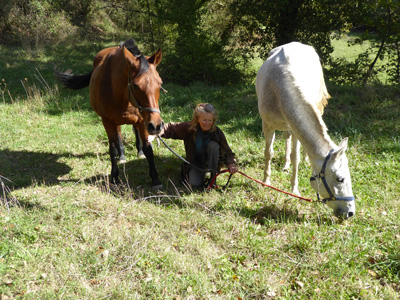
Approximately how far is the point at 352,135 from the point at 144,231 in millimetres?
4459

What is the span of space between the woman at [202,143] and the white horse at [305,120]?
71cm

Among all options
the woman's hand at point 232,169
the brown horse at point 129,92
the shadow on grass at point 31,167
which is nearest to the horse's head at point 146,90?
the brown horse at point 129,92

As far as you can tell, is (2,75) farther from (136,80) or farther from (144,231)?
(144,231)

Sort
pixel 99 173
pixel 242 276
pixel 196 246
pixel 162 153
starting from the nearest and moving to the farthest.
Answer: pixel 242 276 → pixel 196 246 → pixel 99 173 → pixel 162 153

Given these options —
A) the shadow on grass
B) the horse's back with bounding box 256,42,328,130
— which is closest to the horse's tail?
the shadow on grass

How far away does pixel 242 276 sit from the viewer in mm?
2613

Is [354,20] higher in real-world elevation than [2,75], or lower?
higher

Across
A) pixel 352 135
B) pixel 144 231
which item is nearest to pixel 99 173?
pixel 144 231

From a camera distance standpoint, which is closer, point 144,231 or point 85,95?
point 144,231

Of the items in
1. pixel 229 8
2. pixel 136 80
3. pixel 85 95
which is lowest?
pixel 85 95

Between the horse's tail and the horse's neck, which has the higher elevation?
the horse's tail

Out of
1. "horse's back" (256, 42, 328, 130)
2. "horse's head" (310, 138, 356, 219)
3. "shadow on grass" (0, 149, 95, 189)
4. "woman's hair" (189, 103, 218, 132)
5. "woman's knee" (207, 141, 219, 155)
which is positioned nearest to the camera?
"horse's head" (310, 138, 356, 219)

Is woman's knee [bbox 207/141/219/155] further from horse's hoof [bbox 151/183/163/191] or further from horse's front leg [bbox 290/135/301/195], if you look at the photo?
horse's front leg [bbox 290/135/301/195]

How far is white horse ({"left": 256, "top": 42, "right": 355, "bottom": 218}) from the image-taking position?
9.78ft
